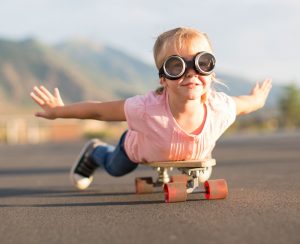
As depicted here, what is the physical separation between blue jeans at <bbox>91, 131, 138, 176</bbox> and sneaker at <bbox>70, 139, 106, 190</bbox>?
0.09 m

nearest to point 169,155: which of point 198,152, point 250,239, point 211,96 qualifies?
point 198,152

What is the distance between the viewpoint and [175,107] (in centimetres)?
397

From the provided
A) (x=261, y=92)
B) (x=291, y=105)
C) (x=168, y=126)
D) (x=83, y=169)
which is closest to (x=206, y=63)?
(x=168, y=126)

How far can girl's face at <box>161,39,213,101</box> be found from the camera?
3.81 metres

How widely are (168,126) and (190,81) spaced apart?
37 centimetres

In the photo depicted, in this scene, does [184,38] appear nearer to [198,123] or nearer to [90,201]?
[198,123]

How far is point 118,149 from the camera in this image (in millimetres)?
4926

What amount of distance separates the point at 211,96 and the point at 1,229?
6.03 feet

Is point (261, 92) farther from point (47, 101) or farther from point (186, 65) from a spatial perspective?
point (47, 101)

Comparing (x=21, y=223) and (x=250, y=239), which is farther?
(x=21, y=223)

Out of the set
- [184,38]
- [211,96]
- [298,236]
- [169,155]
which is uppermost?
[184,38]

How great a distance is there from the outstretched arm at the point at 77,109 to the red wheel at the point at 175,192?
0.67 metres

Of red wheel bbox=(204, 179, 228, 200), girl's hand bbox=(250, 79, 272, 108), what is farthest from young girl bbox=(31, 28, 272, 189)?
red wheel bbox=(204, 179, 228, 200)

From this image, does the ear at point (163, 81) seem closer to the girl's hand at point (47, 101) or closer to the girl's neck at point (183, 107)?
the girl's neck at point (183, 107)
